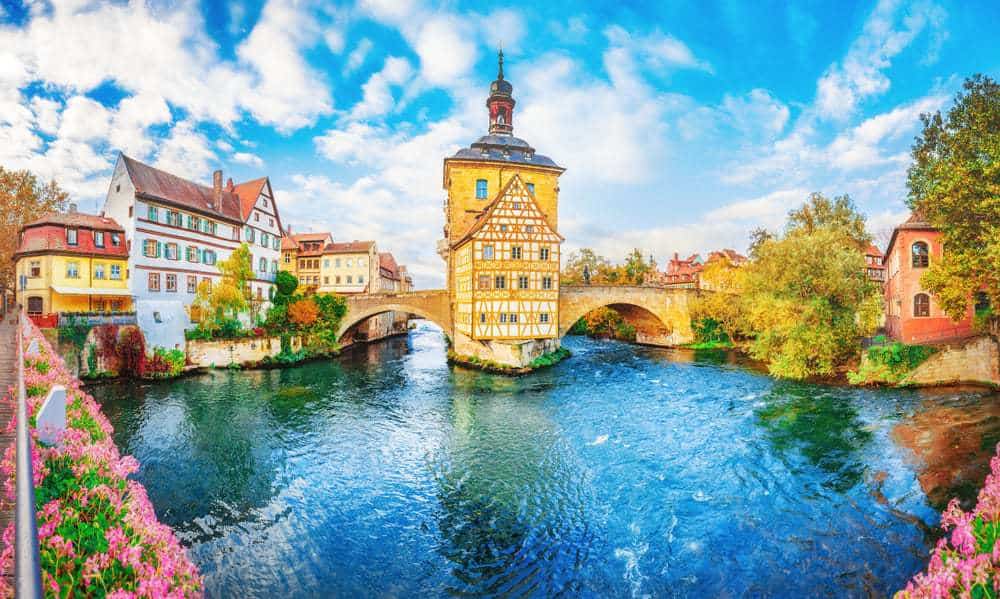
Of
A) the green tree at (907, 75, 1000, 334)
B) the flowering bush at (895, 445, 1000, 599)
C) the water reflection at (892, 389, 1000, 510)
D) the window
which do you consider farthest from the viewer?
the window

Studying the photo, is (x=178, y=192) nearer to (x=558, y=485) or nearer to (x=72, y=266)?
(x=72, y=266)

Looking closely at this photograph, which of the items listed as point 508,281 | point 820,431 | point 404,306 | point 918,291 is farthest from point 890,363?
point 404,306

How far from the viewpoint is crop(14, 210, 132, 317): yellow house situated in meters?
21.1

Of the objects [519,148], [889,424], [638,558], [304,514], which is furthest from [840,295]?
[304,514]

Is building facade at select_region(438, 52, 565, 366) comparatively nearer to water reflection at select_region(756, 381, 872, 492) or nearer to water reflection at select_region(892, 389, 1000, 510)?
water reflection at select_region(756, 381, 872, 492)

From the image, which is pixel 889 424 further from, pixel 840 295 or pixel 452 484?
pixel 452 484

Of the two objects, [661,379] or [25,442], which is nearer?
[25,442]

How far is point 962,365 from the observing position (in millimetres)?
17750

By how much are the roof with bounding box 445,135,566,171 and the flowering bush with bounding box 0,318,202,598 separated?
26.5 meters

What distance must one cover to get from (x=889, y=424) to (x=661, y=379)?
31.6 feet

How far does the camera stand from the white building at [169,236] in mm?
23219

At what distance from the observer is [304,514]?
940cm

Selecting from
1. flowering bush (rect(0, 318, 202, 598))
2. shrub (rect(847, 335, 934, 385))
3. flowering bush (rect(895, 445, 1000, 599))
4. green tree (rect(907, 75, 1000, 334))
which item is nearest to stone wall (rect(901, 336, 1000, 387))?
shrub (rect(847, 335, 934, 385))

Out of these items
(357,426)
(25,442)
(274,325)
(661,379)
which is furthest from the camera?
(274,325)
